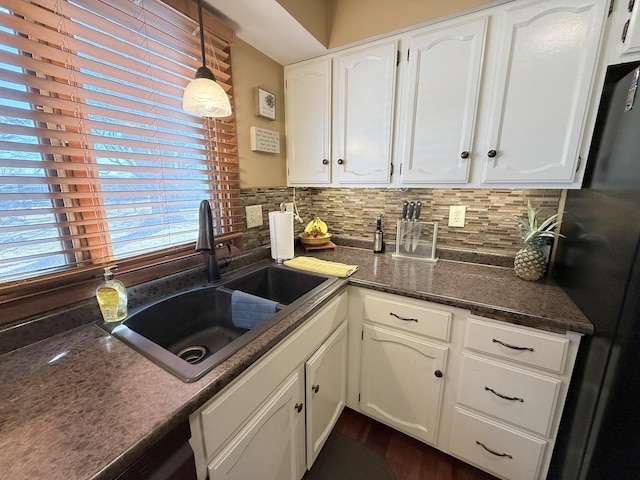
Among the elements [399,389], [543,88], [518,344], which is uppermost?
[543,88]

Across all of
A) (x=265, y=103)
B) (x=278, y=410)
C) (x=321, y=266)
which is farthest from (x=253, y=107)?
(x=278, y=410)

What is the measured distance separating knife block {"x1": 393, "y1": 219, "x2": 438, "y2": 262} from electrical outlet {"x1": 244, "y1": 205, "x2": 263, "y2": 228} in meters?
0.84

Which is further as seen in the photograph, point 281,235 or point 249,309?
point 281,235

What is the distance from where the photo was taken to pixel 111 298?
2.78 ft

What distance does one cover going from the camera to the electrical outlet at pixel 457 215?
1476 mm

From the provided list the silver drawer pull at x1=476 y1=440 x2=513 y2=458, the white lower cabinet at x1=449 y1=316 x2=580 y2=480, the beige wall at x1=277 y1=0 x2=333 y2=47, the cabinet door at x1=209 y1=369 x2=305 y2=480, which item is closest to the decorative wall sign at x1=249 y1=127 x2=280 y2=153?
the beige wall at x1=277 y1=0 x2=333 y2=47

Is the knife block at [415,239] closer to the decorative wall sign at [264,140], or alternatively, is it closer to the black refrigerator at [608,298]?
the black refrigerator at [608,298]

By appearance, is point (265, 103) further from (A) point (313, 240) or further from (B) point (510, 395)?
(B) point (510, 395)

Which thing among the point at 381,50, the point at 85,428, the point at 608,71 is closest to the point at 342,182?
the point at 381,50

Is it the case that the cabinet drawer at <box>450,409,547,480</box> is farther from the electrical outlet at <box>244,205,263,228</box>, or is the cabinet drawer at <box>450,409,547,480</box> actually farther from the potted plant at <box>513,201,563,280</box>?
the electrical outlet at <box>244,205,263,228</box>

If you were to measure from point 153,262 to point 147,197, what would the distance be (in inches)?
10.5

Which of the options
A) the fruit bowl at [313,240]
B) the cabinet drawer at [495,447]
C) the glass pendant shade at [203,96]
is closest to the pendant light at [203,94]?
the glass pendant shade at [203,96]

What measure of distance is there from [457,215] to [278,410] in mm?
1339

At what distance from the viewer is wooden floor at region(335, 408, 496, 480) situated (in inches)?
47.6
